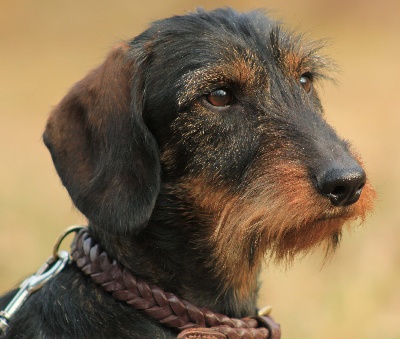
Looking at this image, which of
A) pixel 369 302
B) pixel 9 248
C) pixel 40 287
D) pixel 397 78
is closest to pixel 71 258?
pixel 40 287

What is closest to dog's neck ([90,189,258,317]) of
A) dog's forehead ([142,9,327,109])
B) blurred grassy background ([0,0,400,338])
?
blurred grassy background ([0,0,400,338])

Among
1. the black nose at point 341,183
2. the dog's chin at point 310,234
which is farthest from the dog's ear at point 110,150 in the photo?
the black nose at point 341,183

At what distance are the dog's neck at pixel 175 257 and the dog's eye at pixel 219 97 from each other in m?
0.55

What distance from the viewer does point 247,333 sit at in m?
4.11

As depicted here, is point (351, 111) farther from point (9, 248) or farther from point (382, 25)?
point (382, 25)

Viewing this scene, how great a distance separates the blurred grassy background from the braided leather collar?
1.52ft

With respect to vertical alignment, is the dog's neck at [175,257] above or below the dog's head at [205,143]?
below

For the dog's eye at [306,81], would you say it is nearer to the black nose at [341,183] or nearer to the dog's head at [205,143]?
the dog's head at [205,143]

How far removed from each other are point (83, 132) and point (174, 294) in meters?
0.91

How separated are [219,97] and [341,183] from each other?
79 centimetres

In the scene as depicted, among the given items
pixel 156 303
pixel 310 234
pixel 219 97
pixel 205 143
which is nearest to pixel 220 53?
pixel 219 97

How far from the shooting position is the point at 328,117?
1214cm

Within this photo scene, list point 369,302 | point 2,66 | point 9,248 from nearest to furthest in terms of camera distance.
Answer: point 369,302 < point 9,248 < point 2,66

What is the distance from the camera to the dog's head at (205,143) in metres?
3.98
